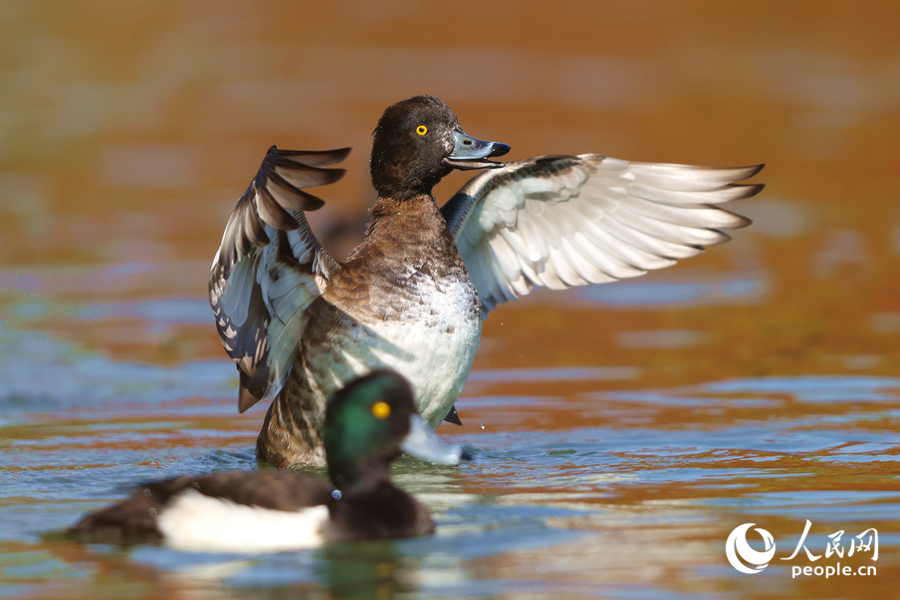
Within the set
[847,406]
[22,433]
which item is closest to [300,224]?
[22,433]

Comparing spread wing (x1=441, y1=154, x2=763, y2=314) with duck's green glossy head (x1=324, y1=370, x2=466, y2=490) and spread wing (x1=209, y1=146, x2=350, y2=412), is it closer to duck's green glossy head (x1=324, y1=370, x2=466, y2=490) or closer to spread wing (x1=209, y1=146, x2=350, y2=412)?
spread wing (x1=209, y1=146, x2=350, y2=412)

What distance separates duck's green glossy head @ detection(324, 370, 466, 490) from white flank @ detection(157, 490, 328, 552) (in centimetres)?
41

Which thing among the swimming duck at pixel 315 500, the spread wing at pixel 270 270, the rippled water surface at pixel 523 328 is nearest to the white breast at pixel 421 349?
the spread wing at pixel 270 270

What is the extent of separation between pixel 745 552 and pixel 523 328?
6.22 m

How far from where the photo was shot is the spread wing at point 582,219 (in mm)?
7789

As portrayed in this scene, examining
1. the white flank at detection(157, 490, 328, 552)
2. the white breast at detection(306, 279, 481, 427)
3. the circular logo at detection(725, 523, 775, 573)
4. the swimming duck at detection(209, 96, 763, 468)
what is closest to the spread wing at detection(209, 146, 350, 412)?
the swimming duck at detection(209, 96, 763, 468)

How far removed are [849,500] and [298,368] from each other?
2.93 meters

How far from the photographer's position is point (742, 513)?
6.18 meters

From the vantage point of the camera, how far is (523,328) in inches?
461

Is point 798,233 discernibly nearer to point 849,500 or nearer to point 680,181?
point 680,181

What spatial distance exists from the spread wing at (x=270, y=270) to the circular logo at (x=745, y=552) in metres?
2.20

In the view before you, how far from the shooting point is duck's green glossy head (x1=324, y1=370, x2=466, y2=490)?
620 cm
